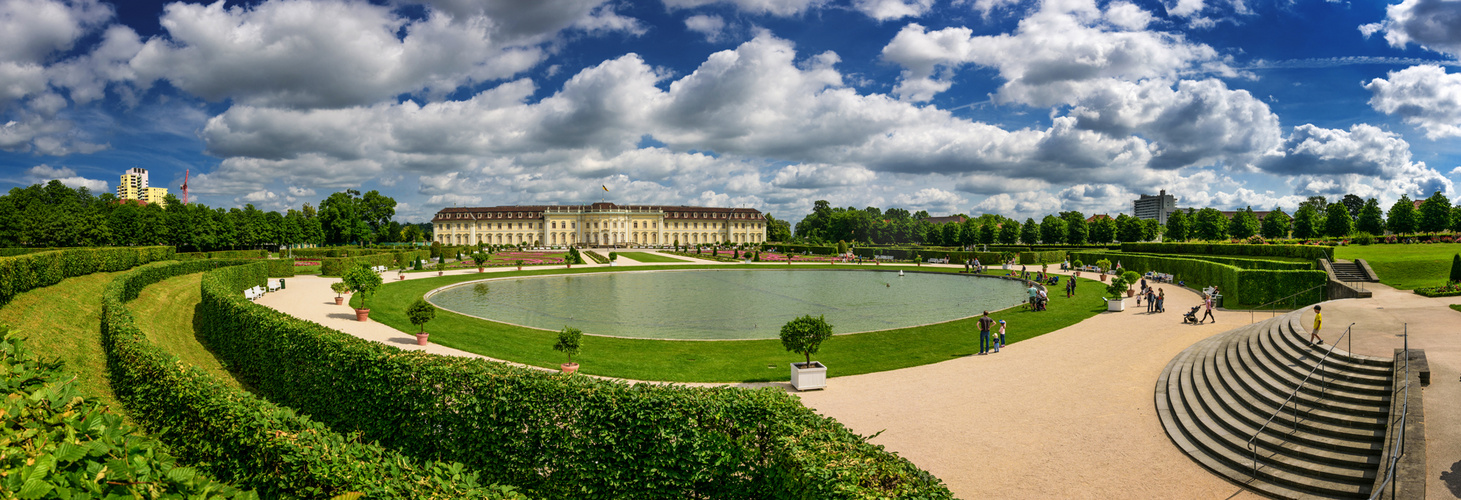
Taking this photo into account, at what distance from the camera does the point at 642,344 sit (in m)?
16.2

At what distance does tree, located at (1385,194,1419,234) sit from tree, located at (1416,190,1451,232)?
0.43 metres

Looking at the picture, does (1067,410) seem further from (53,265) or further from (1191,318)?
(53,265)

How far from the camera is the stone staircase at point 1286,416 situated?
25.7ft

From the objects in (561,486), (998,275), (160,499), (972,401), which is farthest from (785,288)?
(160,499)

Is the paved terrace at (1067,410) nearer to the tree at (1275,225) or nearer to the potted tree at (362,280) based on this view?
the potted tree at (362,280)

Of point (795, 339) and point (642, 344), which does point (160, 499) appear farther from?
point (642, 344)

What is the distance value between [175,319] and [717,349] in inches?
605

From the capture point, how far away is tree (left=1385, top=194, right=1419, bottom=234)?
4200 cm

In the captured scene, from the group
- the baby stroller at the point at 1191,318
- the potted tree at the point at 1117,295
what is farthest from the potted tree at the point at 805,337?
the potted tree at the point at 1117,295

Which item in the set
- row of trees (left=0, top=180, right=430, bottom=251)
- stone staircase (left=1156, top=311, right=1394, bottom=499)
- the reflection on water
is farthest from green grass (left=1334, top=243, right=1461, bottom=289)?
row of trees (left=0, top=180, right=430, bottom=251)

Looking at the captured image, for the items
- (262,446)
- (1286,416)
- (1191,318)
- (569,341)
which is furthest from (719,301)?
(262,446)

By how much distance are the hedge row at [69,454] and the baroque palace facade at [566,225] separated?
4600 inches

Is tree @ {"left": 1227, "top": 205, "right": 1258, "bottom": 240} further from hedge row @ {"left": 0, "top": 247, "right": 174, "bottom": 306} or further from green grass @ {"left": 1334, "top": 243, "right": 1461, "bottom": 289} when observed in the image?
hedge row @ {"left": 0, "top": 247, "right": 174, "bottom": 306}

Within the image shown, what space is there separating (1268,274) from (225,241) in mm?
76690
